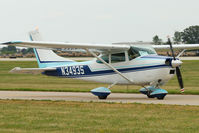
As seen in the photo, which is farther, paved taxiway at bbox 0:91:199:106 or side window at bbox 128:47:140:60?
side window at bbox 128:47:140:60

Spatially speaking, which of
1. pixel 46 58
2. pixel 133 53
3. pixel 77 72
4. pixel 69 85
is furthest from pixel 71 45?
pixel 69 85

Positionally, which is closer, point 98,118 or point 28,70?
point 98,118

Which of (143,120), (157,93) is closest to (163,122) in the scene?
(143,120)

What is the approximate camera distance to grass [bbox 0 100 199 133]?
10430mm

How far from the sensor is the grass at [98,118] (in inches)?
411

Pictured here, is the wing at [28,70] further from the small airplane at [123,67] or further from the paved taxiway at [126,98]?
the paved taxiway at [126,98]

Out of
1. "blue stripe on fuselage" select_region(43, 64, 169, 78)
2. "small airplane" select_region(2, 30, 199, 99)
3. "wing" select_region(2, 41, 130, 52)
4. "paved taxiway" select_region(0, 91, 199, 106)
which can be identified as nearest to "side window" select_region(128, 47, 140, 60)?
"small airplane" select_region(2, 30, 199, 99)

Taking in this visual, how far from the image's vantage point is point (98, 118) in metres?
12.1

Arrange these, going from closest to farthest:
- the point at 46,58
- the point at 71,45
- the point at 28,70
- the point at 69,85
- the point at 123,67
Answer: the point at 71,45
the point at 123,67
the point at 28,70
the point at 46,58
the point at 69,85

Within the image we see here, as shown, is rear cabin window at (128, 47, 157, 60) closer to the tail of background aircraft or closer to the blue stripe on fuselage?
the blue stripe on fuselage

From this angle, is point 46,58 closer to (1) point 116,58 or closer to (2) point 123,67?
(1) point 116,58

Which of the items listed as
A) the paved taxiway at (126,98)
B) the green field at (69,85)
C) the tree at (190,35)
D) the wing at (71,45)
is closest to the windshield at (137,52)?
the wing at (71,45)

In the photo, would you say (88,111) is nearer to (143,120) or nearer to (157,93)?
(143,120)

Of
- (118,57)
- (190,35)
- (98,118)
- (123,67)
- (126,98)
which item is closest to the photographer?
(98,118)
